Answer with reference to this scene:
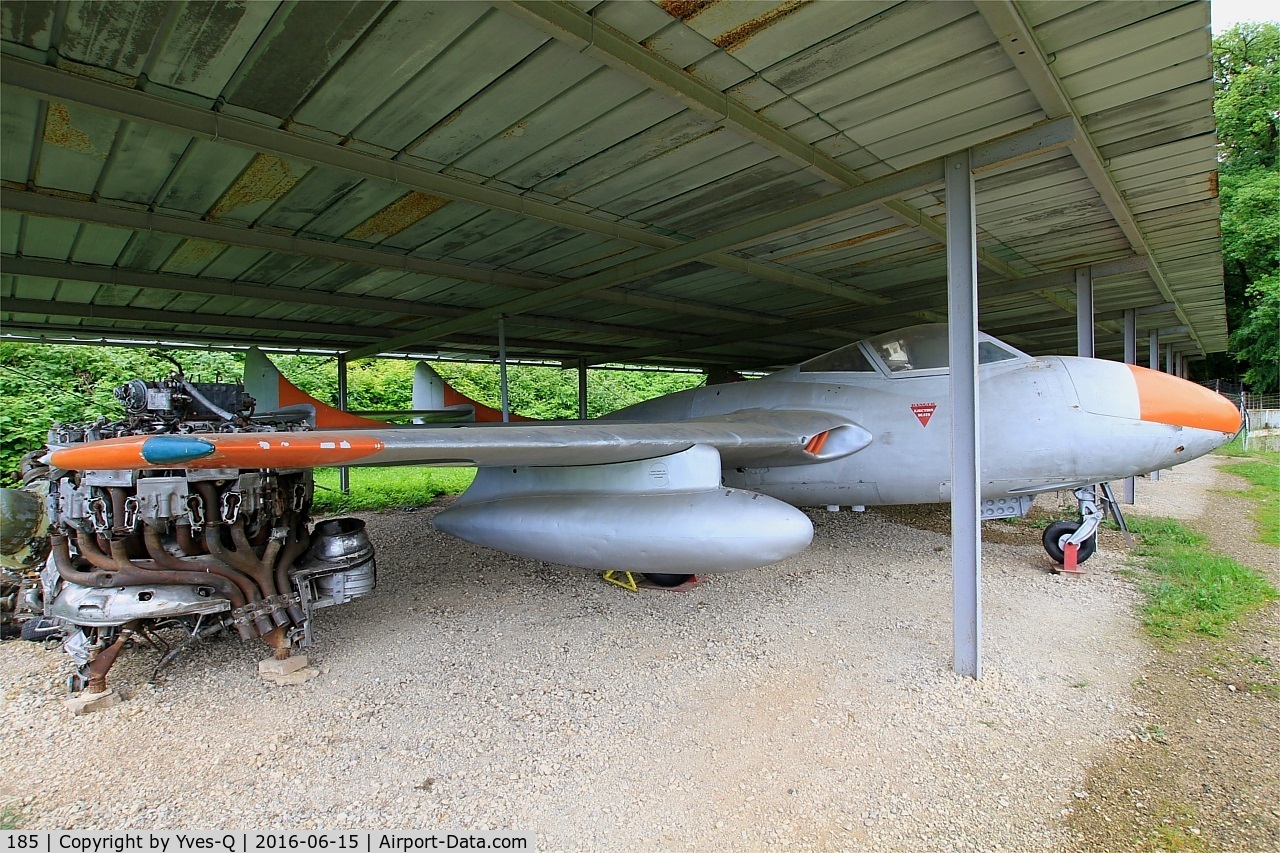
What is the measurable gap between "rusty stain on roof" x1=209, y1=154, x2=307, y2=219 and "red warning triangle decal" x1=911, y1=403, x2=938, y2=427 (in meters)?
5.46

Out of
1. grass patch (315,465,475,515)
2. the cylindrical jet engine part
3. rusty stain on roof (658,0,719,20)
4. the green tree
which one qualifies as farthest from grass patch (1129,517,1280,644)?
the green tree

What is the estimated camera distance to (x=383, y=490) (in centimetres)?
1319

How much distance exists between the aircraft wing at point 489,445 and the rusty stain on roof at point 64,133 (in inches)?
73.6

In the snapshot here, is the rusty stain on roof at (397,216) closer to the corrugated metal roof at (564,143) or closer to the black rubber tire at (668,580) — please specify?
the corrugated metal roof at (564,143)

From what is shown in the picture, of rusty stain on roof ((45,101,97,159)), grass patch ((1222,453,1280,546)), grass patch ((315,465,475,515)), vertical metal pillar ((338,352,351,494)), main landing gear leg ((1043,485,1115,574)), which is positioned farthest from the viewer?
vertical metal pillar ((338,352,351,494))

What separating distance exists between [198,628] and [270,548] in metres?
0.63

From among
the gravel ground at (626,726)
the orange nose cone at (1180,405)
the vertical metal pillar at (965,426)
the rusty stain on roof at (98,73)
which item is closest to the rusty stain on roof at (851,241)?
the vertical metal pillar at (965,426)

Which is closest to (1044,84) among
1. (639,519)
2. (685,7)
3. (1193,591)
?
(685,7)

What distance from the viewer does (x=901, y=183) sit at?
4172 millimetres

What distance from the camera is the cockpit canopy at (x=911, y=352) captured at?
5.70 m

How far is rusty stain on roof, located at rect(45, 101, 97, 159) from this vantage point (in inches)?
130

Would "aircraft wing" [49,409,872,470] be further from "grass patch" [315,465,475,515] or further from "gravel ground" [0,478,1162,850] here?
"grass patch" [315,465,475,515]

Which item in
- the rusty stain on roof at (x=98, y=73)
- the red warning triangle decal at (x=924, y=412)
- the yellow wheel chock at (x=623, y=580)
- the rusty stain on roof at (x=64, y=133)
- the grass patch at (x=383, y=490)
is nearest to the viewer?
the rusty stain on roof at (x=98, y=73)

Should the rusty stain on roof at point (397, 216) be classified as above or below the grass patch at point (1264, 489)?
above
